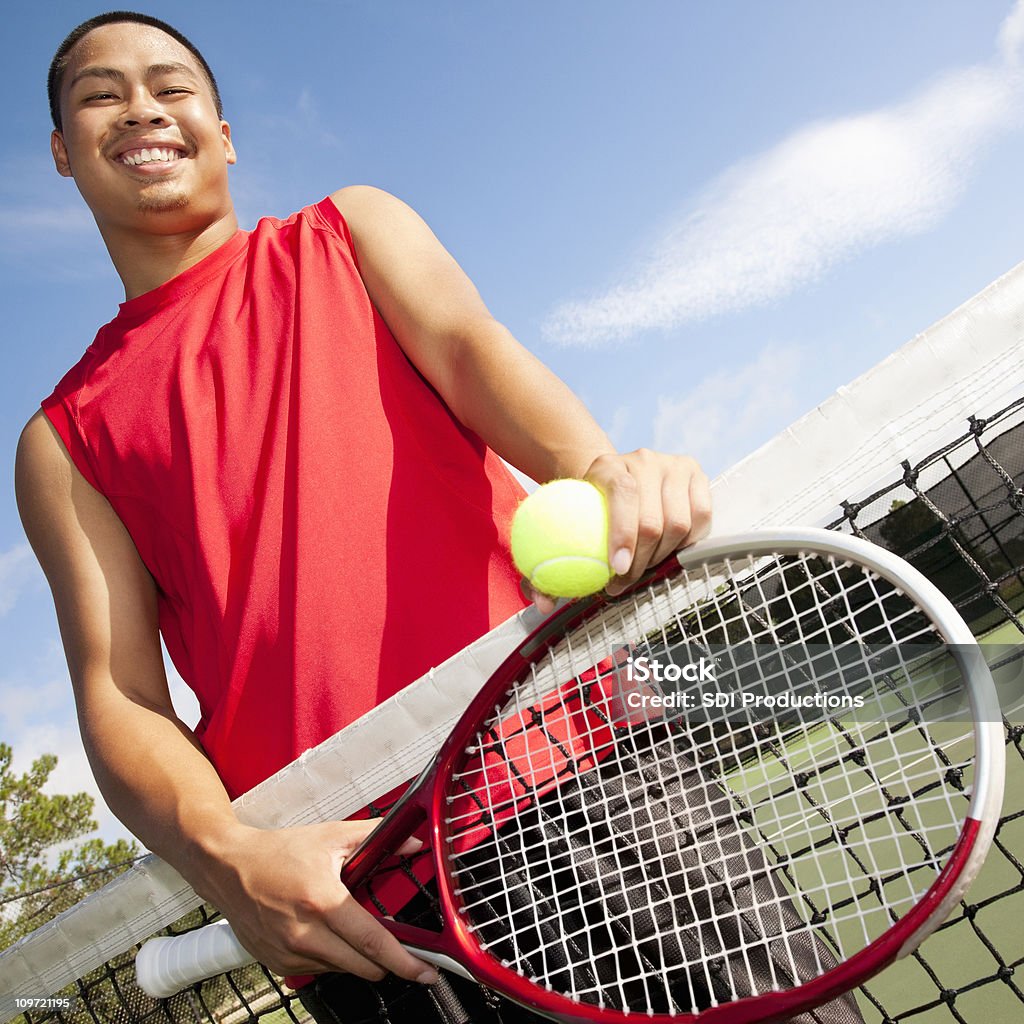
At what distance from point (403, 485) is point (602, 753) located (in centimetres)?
43

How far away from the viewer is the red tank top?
123 cm

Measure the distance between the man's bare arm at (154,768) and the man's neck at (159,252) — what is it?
28 centimetres

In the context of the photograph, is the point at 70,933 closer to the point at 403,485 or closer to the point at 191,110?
the point at 403,485

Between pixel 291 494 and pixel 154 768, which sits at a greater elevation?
pixel 291 494

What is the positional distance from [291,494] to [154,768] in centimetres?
39

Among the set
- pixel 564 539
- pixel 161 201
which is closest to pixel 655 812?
pixel 564 539

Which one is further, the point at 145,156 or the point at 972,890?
the point at 972,890

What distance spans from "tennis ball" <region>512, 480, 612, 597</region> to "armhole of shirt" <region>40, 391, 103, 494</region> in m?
0.73

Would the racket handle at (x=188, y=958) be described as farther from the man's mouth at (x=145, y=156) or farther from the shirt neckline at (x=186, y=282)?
the man's mouth at (x=145, y=156)

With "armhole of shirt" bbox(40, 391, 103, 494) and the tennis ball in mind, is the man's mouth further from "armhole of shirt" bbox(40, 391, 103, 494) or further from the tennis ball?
the tennis ball

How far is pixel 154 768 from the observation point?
1.24 m

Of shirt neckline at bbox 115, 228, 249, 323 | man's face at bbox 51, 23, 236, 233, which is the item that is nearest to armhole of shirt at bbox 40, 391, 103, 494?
shirt neckline at bbox 115, 228, 249, 323

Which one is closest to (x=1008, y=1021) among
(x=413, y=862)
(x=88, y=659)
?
(x=413, y=862)

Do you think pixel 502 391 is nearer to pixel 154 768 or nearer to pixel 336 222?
pixel 336 222
